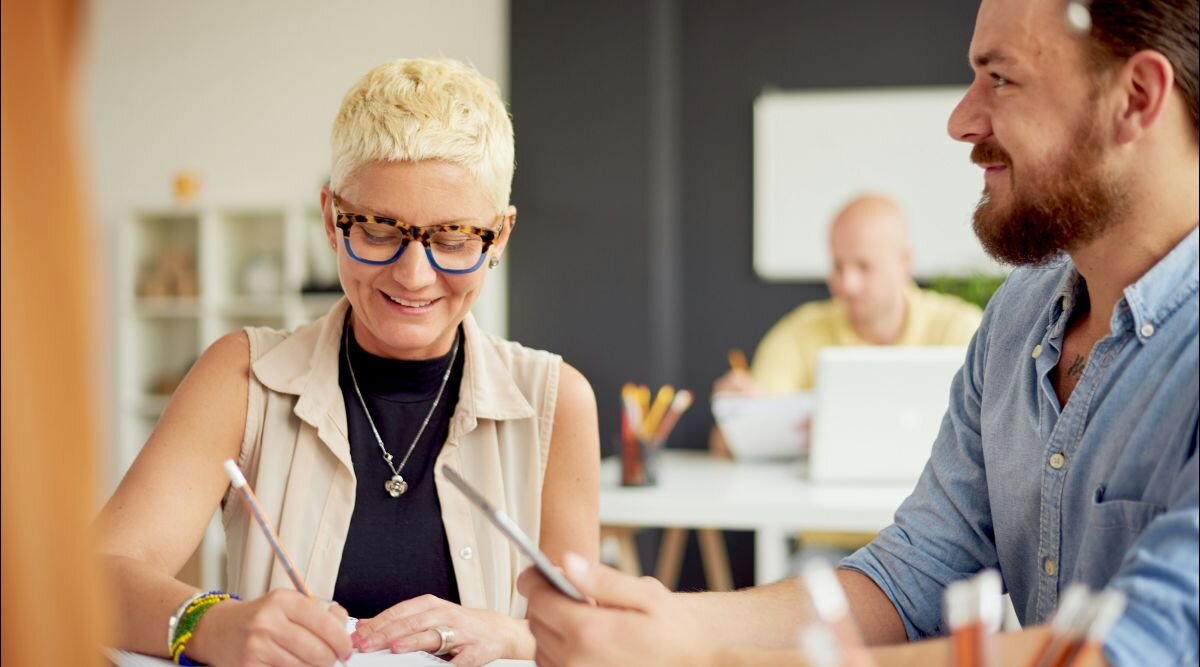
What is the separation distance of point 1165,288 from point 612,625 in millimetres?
611

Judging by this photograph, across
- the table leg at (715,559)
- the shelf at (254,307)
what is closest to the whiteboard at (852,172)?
the table leg at (715,559)

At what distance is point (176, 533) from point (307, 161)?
4587 mm

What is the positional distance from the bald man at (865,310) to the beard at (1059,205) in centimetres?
274

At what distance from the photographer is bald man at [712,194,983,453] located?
13.3 feet

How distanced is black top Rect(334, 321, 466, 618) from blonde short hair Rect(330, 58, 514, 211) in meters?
0.28

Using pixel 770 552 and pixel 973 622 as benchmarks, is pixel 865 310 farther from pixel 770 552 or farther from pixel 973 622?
pixel 973 622

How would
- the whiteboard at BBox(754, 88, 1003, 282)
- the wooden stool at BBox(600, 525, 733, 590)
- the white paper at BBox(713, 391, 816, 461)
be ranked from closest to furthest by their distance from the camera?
the white paper at BBox(713, 391, 816, 461) → the wooden stool at BBox(600, 525, 733, 590) → the whiteboard at BBox(754, 88, 1003, 282)

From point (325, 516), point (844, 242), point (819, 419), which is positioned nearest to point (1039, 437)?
point (325, 516)

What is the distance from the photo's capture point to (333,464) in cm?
163

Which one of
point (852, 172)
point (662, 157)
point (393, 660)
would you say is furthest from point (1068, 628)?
point (852, 172)

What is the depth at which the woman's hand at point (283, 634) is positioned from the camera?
1144mm

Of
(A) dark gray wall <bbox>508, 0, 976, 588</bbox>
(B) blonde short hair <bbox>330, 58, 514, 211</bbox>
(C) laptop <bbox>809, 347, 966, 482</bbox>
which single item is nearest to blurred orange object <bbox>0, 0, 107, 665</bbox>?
(B) blonde short hair <bbox>330, 58, 514, 211</bbox>

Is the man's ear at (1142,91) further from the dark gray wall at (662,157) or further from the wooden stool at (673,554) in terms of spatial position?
the dark gray wall at (662,157)

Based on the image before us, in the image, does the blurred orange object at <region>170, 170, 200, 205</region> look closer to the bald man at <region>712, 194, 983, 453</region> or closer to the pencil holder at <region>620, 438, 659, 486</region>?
the bald man at <region>712, 194, 983, 453</region>
